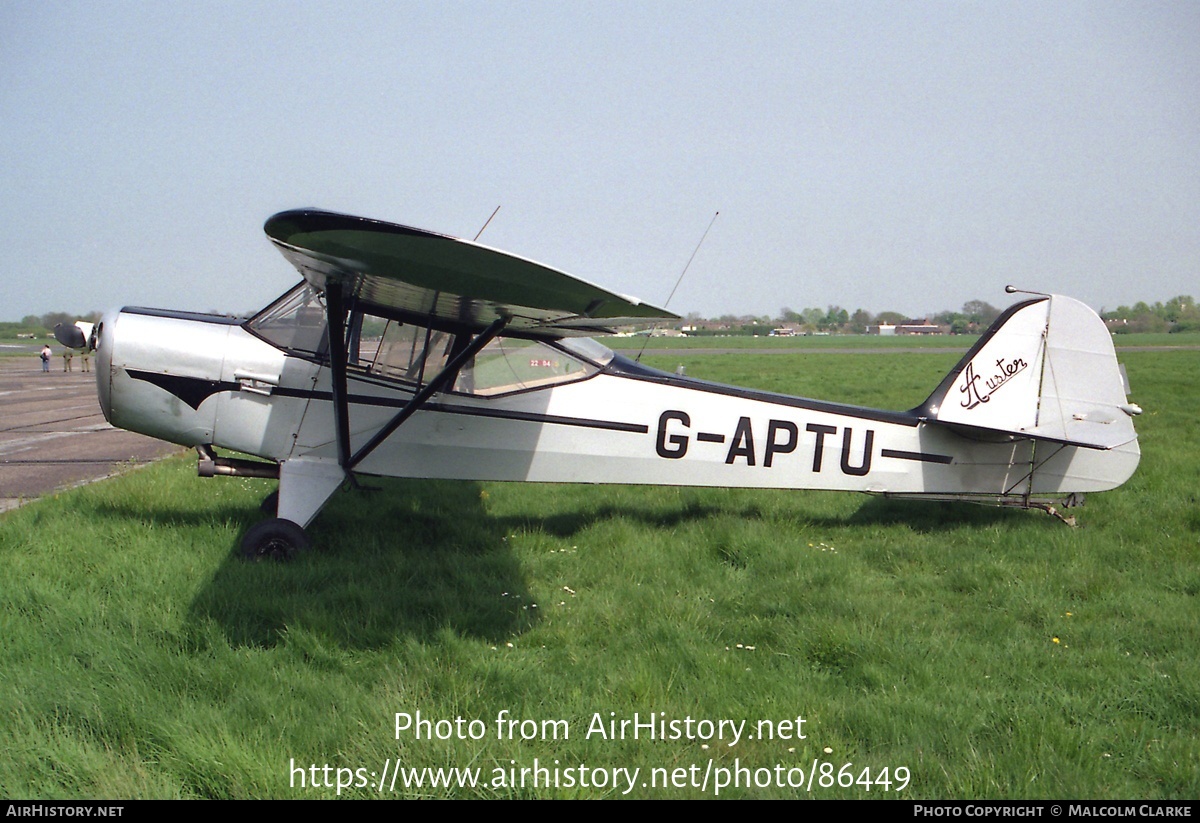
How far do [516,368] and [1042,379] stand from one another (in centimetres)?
428

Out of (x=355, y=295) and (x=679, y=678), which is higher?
(x=355, y=295)

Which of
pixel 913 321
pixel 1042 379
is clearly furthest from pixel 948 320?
pixel 1042 379

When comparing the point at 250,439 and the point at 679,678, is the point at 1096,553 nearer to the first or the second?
the point at 679,678

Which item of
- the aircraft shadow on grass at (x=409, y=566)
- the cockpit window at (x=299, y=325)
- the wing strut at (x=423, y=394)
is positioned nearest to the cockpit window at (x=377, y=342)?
the cockpit window at (x=299, y=325)

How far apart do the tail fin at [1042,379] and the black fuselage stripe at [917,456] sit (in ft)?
1.05

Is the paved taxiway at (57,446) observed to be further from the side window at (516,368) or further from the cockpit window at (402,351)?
Result: the side window at (516,368)

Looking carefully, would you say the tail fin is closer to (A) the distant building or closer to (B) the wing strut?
(B) the wing strut

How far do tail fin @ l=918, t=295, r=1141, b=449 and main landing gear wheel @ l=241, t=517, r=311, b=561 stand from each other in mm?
5059

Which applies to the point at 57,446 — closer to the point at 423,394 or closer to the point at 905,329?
the point at 423,394

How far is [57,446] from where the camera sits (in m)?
11.4

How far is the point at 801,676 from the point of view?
379cm
